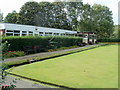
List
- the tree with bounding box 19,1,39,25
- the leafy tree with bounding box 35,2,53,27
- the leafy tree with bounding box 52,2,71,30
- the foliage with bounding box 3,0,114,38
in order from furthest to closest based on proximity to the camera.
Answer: the leafy tree with bounding box 52,2,71,30
the leafy tree with bounding box 35,2,53,27
the foliage with bounding box 3,0,114,38
the tree with bounding box 19,1,39,25

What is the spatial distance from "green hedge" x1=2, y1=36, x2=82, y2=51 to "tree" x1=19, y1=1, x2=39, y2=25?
66.9 feet

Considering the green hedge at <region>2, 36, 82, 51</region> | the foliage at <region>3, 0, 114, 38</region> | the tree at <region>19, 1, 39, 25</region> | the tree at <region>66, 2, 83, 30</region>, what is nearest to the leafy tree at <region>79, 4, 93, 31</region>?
the foliage at <region>3, 0, 114, 38</region>

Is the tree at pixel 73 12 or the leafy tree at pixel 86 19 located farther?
the tree at pixel 73 12

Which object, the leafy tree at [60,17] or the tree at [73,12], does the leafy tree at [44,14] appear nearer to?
the leafy tree at [60,17]

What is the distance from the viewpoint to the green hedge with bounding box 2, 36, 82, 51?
38.4 feet

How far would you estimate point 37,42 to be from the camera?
14344mm

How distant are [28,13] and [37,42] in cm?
2685

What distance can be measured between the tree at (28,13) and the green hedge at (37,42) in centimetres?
2039

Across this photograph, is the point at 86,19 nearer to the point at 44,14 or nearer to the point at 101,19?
the point at 101,19

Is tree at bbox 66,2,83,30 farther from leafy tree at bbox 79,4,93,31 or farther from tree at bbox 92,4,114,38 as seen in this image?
tree at bbox 92,4,114,38

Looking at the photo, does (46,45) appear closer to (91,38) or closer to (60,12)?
(91,38)

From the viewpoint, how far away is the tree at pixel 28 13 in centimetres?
3784

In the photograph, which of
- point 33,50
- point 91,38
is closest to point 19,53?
point 33,50

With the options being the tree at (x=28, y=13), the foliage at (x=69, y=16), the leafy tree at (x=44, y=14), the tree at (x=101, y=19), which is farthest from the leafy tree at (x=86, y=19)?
the tree at (x=28, y=13)
